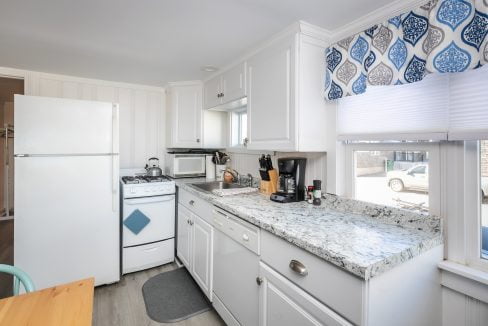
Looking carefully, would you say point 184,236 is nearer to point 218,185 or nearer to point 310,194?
point 218,185

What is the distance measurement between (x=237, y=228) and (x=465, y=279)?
1153 millimetres

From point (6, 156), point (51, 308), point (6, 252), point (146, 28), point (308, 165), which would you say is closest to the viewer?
point (51, 308)

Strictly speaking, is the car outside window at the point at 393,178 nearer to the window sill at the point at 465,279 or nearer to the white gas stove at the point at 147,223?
the window sill at the point at 465,279

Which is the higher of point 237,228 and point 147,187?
point 147,187

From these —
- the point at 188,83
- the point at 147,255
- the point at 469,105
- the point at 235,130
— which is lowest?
the point at 147,255

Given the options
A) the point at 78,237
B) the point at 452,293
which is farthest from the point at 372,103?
the point at 78,237

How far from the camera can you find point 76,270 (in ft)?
6.95

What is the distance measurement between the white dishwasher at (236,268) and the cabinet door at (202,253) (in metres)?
0.10

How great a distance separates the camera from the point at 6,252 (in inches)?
115

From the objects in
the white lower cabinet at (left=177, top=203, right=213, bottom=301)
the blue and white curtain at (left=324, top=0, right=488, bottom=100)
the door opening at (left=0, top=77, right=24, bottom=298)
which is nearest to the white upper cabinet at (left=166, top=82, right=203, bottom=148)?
the white lower cabinet at (left=177, top=203, right=213, bottom=301)

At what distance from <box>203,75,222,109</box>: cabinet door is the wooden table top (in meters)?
1.98

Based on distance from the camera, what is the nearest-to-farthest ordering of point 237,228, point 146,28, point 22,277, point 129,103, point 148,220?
point 22,277 → point 237,228 → point 146,28 → point 148,220 → point 129,103

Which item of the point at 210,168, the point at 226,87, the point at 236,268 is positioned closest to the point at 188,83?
the point at 226,87

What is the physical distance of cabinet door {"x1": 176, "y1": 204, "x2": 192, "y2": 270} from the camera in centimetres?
237
